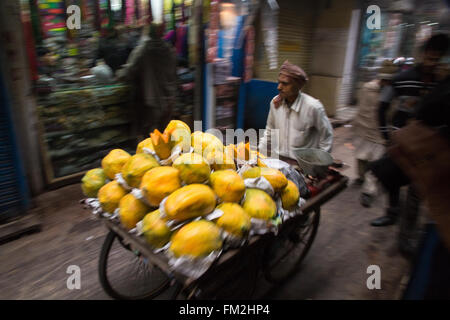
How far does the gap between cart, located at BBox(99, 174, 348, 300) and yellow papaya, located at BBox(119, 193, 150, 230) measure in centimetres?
7

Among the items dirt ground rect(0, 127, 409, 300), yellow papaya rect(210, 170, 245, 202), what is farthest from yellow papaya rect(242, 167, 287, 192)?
dirt ground rect(0, 127, 409, 300)

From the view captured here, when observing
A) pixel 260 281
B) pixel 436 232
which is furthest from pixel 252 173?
pixel 260 281

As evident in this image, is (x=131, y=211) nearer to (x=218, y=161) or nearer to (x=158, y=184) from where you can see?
(x=158, y=184)

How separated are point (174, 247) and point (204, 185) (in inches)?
14.1

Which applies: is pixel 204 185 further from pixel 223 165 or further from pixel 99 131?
pixel 99 131

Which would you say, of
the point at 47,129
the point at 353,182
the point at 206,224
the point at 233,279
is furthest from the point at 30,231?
the point at 353,182

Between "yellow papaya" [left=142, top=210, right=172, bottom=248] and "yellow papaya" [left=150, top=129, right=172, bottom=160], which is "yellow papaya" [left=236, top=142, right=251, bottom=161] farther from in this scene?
"yellow papaya" [left=142, top=210, right=172, bottom=248]

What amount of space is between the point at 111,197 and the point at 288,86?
195cm

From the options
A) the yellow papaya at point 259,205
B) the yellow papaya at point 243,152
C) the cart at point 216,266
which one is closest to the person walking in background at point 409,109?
the cart at point 216,266

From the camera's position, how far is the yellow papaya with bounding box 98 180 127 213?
1637 mm

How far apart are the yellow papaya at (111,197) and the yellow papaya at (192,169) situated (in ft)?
1.30

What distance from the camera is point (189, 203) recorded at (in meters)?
1.35

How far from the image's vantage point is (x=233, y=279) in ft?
6.09
